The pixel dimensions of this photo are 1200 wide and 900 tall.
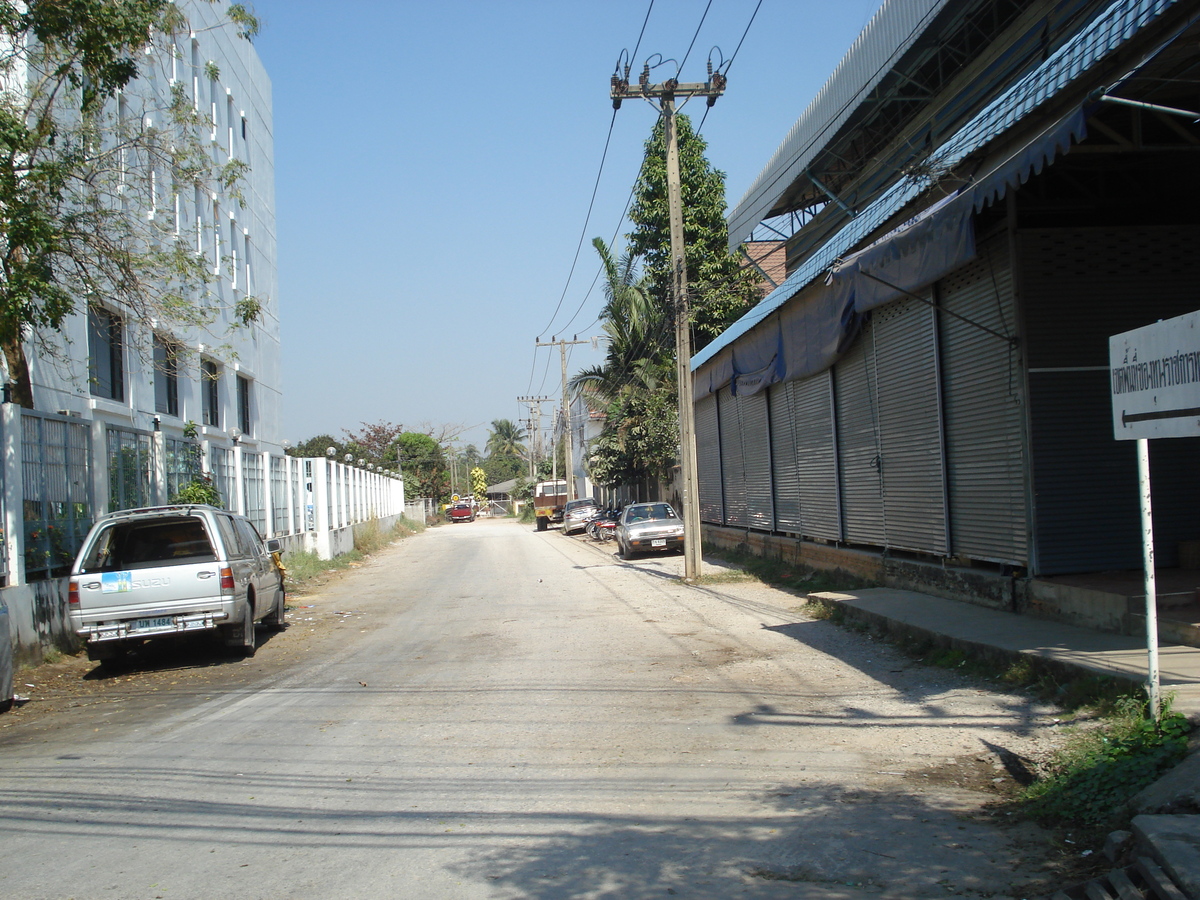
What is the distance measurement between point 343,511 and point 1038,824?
106 ft

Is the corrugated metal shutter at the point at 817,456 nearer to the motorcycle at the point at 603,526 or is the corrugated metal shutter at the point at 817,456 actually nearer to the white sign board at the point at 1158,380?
the white sign board at the point at 1158,380

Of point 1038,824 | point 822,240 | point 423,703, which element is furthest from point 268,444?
point 1038,824

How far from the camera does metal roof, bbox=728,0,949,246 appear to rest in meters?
19.2

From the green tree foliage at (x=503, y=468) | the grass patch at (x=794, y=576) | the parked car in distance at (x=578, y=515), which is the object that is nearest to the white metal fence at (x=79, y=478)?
the grass patch at (x=794, y=576)

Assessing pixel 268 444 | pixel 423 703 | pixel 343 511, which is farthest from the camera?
pixel 343 511

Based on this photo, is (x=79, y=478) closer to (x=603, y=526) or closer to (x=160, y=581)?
(x=160, y=581)

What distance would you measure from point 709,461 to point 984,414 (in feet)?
54.7

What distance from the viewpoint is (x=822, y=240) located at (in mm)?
25625

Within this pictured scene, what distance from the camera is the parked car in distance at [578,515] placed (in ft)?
151

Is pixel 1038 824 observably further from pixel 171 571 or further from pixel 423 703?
pixel 171 571

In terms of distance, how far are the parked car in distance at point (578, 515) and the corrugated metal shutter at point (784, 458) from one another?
24792mm

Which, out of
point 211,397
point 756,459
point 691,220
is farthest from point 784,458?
point 691,220

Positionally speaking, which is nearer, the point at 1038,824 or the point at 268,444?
the point at 1038,824

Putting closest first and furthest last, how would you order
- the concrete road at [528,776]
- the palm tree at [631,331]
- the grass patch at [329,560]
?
the concrete road at [528,776]
the grass patch at [329,560]
the palm tree at [631,331]
